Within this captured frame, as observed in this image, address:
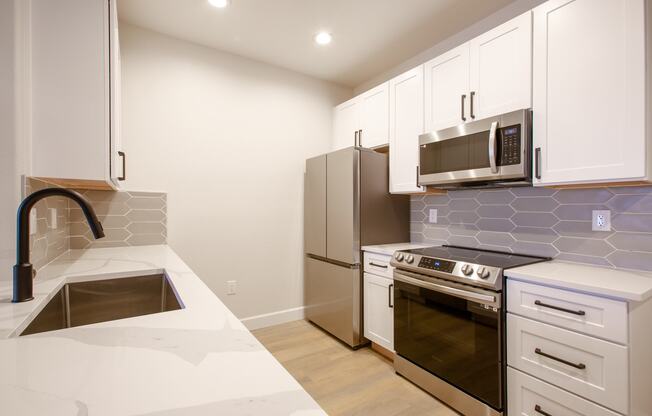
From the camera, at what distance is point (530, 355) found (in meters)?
1.49

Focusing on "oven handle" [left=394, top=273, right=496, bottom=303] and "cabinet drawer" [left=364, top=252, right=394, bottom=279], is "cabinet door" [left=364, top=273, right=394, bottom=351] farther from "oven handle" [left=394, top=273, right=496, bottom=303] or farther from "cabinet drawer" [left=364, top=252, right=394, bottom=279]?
"oven handle" [left=394, top=273, right=496, bottom=303]

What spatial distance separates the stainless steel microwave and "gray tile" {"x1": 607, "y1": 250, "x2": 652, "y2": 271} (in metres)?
0.57

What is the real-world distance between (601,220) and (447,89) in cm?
123

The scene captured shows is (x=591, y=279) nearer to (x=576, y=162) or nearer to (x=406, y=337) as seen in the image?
(x=576, y=162)

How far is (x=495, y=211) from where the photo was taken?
2203mm

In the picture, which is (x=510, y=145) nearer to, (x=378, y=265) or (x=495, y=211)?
(x=495, y=211)

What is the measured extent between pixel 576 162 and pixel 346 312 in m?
1.91

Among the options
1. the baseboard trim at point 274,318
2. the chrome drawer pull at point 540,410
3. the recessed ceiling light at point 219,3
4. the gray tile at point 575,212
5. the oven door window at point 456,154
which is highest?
the recessed ceiling light at point 219,3

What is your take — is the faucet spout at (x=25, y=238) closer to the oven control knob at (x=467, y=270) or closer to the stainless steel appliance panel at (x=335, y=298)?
the oven control knob at (x=467, y=270)

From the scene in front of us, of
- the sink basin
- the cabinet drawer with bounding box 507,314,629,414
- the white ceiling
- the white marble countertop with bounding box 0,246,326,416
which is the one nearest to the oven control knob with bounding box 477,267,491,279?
the cabinet drawer with bounding box 507,314,629,414

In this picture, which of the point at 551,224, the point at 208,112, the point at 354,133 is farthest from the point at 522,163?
the point at 208,112

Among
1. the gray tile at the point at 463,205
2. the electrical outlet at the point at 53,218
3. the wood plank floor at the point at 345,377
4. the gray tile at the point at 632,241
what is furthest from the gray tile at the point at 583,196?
the electrical outlet at the point at 53,218

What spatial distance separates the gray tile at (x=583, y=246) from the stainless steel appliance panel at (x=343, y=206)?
1354 millimetres

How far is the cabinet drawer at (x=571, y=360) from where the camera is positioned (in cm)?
123
